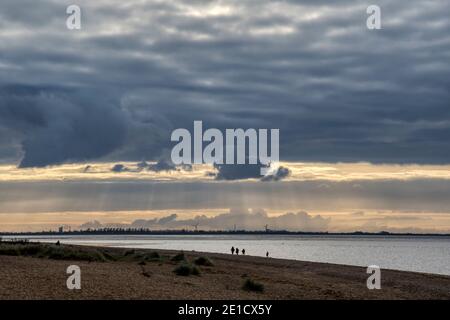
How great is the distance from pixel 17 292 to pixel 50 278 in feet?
15.5

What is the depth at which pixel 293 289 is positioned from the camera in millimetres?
34781
